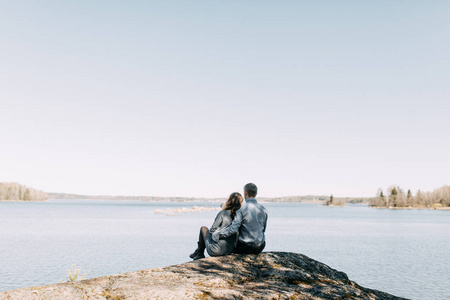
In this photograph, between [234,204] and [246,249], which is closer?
[246,249]

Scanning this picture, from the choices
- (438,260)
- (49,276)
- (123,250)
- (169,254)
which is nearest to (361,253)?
(438,260)

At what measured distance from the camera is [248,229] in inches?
321

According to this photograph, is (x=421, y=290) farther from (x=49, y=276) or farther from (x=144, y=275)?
(x=49, y=276)

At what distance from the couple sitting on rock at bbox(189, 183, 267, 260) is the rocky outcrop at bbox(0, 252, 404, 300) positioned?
1.65ft

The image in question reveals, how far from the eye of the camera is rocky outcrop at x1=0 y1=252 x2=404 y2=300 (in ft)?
16.5

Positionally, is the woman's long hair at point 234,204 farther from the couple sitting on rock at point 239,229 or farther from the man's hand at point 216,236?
the man's hand at point 216,236

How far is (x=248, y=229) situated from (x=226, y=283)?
2212 millimetres

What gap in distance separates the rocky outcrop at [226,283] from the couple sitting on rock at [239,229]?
50cm

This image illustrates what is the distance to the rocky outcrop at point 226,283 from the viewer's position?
5016 mm

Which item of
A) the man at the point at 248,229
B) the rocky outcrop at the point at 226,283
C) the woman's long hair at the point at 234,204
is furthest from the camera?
the woman's long hair at the point at 234,204

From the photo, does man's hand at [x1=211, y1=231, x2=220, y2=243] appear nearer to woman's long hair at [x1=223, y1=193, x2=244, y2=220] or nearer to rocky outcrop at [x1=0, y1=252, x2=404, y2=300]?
woman's long hair at [x1=223, y1=193, x2=244, y2=220]

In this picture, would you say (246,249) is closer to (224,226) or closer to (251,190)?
(224,226)

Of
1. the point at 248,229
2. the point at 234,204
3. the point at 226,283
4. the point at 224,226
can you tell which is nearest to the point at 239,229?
the point at 248,229

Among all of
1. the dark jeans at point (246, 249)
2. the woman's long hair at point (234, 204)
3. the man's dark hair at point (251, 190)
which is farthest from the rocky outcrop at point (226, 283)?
the man's dark hair at point (251, 190)
